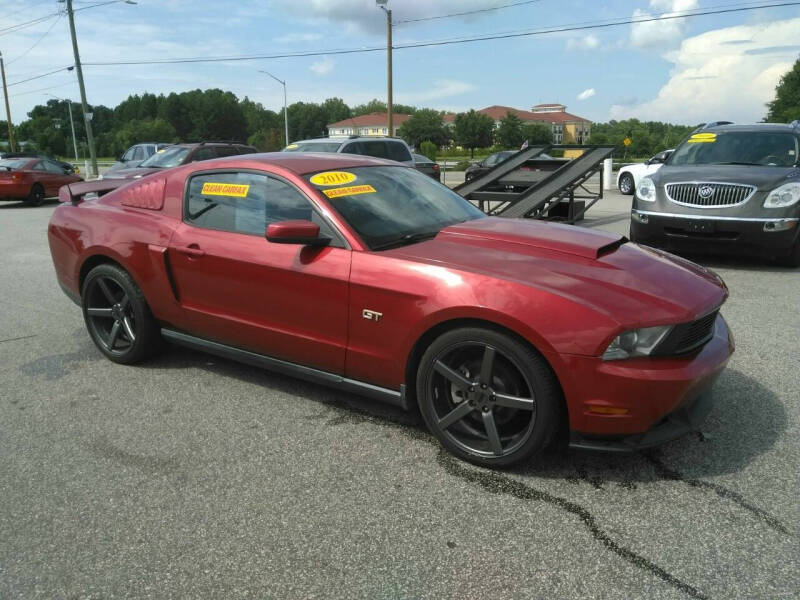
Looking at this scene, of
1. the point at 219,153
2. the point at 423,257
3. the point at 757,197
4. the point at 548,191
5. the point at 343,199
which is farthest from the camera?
the point at 219,153

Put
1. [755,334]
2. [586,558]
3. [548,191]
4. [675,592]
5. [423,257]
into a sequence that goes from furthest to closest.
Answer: [548,191] < [755,334] < [423,257] < [586,558] < [675,592]

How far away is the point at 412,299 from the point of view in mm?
3006

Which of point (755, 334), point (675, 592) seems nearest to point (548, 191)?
point (755, 334)

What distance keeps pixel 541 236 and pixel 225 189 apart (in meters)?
2.00

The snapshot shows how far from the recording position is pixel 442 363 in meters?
2.97

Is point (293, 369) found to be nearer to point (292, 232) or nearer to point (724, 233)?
point (292, 232)

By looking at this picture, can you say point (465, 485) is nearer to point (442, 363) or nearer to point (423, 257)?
point (442, 363)

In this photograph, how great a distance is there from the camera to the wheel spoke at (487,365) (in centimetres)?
282

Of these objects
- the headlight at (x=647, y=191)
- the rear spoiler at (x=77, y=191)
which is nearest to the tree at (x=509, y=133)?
the headlight at (x=647, y=191)

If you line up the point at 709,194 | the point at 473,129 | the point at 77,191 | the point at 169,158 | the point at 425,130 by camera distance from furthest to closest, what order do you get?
the point at 425,130
the point at 473,129
the point at 169,158
the point at 709,194
the point at 77,191

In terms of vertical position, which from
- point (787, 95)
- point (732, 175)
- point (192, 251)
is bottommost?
point (192, 251)

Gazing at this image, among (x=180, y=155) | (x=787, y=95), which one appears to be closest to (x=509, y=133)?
(x=787, y=95)

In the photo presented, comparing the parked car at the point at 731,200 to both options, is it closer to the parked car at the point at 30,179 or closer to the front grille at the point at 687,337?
the front grille at the point at 687,337

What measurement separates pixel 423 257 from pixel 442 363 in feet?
1.83
